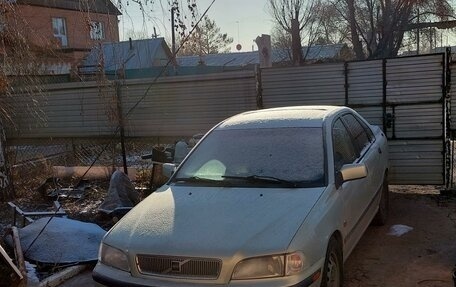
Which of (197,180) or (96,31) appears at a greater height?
(96,31)

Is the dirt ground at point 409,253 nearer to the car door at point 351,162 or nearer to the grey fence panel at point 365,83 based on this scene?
the car door at point 351,162

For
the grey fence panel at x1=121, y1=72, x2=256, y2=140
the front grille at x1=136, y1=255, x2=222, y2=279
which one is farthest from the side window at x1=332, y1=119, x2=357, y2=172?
the grey fence panel at x1=121, y1=72, x2=256, y2=140

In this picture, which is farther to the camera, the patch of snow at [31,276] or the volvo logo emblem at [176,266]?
the patch of snow at [31,276]

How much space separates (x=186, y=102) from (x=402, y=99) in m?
3.75

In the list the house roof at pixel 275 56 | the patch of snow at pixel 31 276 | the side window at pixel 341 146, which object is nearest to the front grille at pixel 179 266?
the side window at pixel 341 146

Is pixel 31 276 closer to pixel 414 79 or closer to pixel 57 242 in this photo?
pixel 57 242

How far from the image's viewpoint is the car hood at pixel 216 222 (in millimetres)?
3033

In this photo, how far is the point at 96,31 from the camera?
638 cm

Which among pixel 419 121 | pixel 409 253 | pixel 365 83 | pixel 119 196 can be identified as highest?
pixel 365 83

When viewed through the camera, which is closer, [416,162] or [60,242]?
[60,242]

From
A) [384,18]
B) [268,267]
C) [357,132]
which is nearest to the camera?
[268,267]

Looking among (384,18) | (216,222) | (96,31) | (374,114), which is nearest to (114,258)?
(216,222)

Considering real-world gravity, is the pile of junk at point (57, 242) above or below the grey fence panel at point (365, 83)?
below

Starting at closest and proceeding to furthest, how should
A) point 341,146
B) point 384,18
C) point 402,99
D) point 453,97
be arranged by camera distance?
point 341,146, point 453,97, point 402,99, point 384,18
